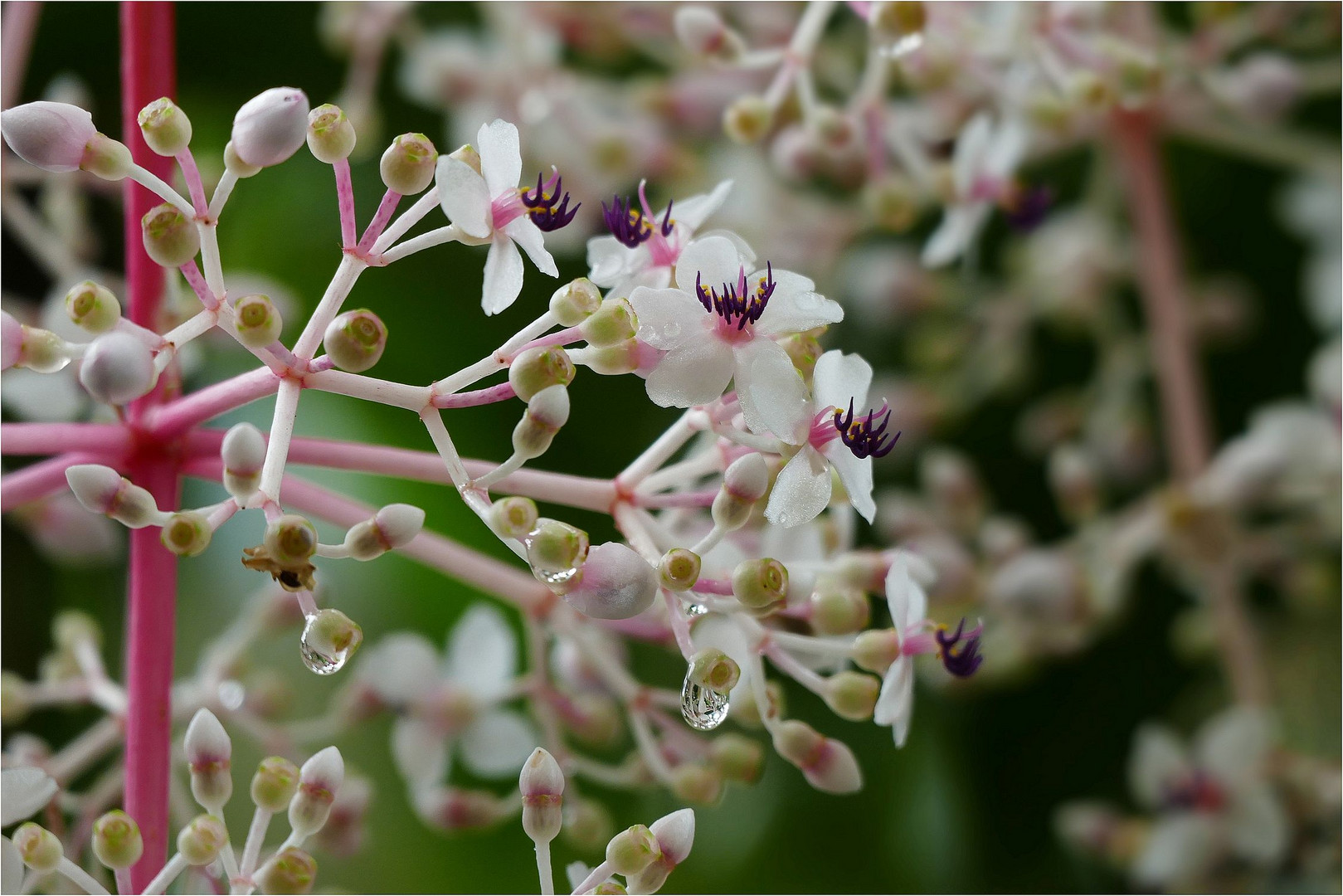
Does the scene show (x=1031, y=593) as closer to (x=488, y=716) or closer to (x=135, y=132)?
(x=488, y=716)

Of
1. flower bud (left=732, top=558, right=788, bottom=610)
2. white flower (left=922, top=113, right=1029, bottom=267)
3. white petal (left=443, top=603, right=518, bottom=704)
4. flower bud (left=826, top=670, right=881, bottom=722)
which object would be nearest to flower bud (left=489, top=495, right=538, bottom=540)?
flower bud (left=732, top=558, right=788, bottom=610)

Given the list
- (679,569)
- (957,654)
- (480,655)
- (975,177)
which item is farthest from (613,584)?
(975,177)

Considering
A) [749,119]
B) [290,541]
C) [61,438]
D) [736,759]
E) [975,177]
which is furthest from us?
[975,177]

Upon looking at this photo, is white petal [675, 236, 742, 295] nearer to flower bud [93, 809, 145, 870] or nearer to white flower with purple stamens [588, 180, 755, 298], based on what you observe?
white flower with purple stamens [588, 180, 755, 298]

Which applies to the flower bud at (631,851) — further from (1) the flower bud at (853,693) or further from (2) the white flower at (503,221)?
(2) the white flower at (503,221)

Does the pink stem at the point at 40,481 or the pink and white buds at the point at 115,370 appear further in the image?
the pink stem at the point at 40,481

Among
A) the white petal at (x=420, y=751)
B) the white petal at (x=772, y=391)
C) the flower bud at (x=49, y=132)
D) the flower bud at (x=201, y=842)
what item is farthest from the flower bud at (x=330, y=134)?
the white petal at (x=420, y=751)

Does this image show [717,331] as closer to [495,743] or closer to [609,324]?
[609,324]

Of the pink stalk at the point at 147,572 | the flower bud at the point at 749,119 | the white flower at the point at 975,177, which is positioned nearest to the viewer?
the pink stalk at the point at 147,572
